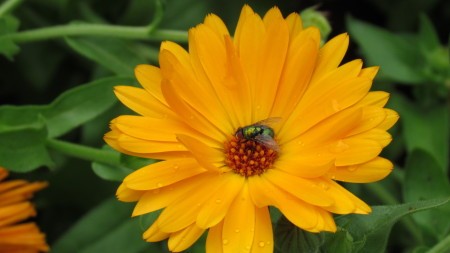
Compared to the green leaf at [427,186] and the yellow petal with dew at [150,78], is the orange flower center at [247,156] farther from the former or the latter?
the green leaf at [427,186]

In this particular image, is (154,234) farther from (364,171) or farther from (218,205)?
(364,171)

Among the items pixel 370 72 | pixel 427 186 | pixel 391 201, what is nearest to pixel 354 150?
pixel 370 72

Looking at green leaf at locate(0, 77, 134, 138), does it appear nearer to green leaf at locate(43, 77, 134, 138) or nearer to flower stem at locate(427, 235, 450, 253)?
green leaf at locate(43, 77, 134, 138)

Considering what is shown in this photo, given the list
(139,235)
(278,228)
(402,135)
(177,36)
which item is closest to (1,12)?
(177,36)

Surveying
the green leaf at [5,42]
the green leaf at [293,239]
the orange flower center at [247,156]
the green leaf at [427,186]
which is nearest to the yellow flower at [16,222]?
the green leaf at [5,42]

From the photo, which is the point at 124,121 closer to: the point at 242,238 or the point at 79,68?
the point at 242,238
